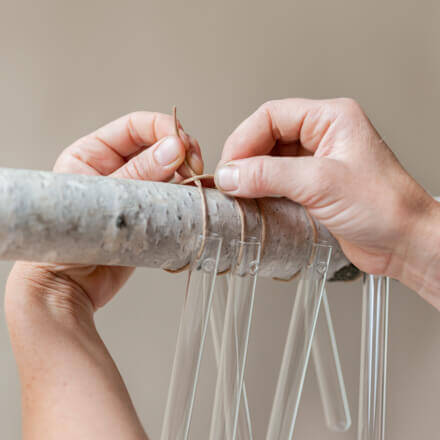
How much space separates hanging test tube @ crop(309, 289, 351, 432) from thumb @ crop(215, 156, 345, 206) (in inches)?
11.4

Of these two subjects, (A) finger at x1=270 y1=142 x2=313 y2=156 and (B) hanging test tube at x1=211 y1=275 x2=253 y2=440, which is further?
(A) finger at x1=270 y1=142 x2=313 y2=156

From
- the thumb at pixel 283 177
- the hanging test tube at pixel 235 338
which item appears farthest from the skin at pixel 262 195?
the hanging test tube at pixel 235 338

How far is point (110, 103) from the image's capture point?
3.76ft

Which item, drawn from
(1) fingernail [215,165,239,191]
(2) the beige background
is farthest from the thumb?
(2) the beige background

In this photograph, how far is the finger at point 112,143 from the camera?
826 millimetres

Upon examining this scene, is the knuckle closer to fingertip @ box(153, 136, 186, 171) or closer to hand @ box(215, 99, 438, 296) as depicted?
hand @ box(215, 99, 438, 296)

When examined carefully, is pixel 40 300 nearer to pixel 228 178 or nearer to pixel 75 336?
pixel 75 336

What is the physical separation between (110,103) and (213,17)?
0.33 m

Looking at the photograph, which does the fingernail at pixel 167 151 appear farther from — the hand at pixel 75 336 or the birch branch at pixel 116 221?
the birch branch at pixel 116 221

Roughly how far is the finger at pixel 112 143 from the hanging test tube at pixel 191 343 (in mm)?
318

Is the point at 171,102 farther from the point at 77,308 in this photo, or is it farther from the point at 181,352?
the point at 181,352

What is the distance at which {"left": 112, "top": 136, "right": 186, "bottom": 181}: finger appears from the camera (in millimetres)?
693

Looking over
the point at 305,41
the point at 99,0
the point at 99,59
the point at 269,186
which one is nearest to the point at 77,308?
the point at 269,186

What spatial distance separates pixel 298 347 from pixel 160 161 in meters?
0.33
